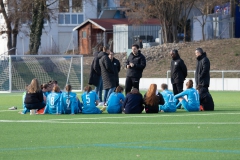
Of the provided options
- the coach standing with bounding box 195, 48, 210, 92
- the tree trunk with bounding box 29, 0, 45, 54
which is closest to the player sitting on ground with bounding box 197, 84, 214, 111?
the coach standing with bounding box 195, 48, 210, 92

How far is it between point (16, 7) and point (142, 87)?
1586 cm

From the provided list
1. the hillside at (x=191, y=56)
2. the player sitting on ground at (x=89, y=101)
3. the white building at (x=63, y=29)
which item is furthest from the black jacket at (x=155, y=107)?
the white building at (x=63, y=29)

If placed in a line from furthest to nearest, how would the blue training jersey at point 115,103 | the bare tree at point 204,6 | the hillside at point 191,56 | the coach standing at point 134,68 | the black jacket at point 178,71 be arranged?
the bare tree at point 204,6, the hillside at point 191,56, the black jacket at point 178,71, the coach standing at point 134,68, the blue training jersey at point 115,103

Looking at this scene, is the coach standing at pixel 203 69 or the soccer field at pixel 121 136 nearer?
the soccer field at pixel 121 136

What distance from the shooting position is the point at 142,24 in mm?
58938

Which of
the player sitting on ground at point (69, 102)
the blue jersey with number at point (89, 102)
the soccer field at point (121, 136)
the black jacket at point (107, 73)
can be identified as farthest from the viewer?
the black jacket at point (107, 73)

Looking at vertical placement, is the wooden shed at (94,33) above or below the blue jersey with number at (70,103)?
above

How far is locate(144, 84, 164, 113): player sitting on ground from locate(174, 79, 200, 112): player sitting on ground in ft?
3.44

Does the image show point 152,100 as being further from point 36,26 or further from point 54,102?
point 36,26

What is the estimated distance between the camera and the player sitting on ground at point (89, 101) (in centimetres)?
1908

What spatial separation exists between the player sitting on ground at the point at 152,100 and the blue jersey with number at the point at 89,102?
148 cm

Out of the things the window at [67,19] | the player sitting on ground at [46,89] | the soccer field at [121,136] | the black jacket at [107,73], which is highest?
the window at [67,19]

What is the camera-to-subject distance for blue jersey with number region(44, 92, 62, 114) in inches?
745

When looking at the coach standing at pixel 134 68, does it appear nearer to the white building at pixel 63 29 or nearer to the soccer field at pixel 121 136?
the soccer field at pixel 121 136
